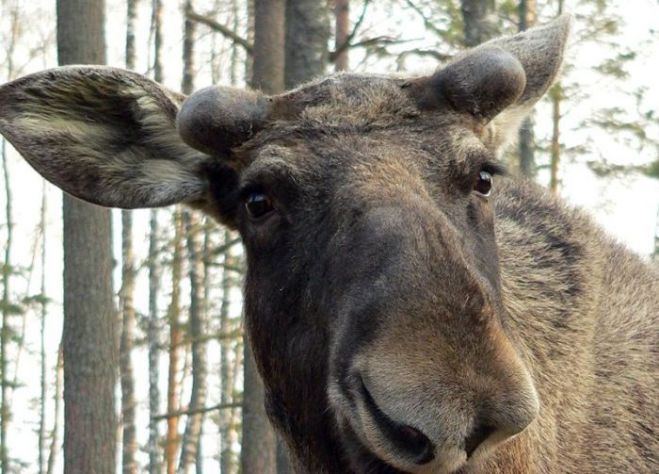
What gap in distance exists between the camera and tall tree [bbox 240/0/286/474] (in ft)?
40.0

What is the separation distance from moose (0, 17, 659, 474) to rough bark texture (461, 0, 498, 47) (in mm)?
6507

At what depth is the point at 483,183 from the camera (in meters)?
4.70

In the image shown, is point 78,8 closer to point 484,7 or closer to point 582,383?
Result: point 484,7

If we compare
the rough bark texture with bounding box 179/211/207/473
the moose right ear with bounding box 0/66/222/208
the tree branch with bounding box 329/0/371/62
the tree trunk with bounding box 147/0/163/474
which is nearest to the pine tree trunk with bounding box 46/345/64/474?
the rough bark texture with bounding box 179/211/207/473

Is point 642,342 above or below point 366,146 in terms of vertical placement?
below

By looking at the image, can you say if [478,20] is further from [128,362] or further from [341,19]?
[128,362]

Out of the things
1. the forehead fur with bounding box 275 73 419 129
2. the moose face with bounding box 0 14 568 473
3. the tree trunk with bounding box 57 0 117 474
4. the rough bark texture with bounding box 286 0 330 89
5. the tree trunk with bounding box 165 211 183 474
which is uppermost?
the rough bark texture with bounding box 286 0 330 89

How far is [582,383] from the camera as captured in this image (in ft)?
17.2

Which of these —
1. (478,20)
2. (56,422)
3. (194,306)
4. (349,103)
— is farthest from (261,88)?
(56,422)

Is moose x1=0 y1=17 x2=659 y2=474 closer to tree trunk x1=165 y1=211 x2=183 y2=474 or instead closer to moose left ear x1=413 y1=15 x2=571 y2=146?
moose left ear x1=413 y1=15 x2=571 y2=146

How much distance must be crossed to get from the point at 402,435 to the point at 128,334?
24.2 metres

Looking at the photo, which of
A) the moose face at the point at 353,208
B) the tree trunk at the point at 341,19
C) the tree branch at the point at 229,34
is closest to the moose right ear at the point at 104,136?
the moose face at the point at 353,208

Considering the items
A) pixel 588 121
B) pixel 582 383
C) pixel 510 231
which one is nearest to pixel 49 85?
pixel 510 231

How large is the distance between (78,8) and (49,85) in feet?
27.2
